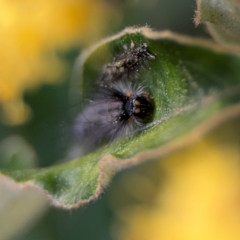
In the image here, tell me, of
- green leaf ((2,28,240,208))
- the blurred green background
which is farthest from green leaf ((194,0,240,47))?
the blurred green background

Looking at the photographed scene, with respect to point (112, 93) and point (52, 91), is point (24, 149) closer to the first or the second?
point (52, 91)

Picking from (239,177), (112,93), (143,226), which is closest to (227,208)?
(239,177)

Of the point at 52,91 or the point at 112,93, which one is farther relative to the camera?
the point at 52,91

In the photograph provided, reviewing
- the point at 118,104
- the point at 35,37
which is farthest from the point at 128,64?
the point at 35,37

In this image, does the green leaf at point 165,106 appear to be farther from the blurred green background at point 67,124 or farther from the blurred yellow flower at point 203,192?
the blurred yellow flower at point 203,192

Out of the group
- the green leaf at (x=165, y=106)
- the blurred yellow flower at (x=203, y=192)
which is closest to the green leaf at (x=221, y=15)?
the green leaf at (x=165, y=106)

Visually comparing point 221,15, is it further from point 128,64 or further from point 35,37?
point 35,37

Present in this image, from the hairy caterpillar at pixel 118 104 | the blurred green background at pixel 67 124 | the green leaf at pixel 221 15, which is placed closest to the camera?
the green leaf at pixel 221 15
